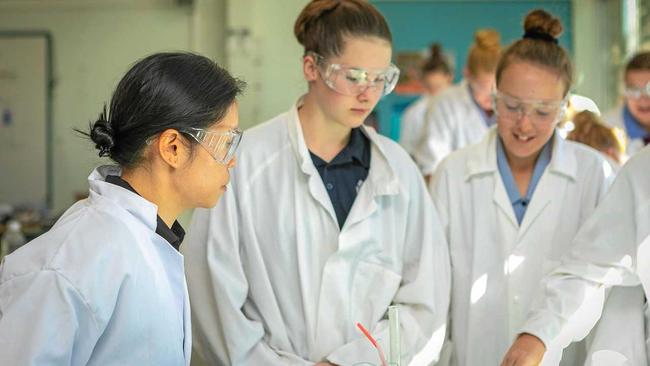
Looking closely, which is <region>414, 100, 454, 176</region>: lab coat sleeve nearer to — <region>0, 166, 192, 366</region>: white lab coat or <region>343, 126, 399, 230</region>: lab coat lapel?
<region>343, 126, 399, 230</region>: lab coat lapel


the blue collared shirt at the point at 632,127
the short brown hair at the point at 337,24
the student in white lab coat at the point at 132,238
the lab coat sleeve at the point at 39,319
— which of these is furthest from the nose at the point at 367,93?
the blue collared shirt at the point at 632,127

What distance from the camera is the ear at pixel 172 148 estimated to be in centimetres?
165

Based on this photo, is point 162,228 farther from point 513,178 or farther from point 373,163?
point 513,178

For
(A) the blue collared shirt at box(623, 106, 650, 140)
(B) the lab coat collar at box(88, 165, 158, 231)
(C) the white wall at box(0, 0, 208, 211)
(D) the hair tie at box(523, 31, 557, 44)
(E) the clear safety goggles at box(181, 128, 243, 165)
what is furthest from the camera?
(C) the white wall at box(0, 0, 208, 211)

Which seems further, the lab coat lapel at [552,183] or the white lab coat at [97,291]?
the lab coat lapel at [552,183]

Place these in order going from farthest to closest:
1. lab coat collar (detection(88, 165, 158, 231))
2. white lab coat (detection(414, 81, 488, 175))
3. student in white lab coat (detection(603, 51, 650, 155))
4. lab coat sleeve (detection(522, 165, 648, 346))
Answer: white lab coat (detection(414, 81, 488, 175)), student in white lab coat (detection(603, 51, 650, 155)), lab coat sleeve (detection(522, 165, 648, 346)), lab coat collar (detection(88, 165, 158, 231))

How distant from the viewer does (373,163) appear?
7.73ft

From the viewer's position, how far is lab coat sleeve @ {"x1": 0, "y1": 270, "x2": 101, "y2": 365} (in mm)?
1399

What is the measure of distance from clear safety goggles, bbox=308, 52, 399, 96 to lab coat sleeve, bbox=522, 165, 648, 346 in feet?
2.04

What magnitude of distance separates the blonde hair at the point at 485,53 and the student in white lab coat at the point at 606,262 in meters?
2.13

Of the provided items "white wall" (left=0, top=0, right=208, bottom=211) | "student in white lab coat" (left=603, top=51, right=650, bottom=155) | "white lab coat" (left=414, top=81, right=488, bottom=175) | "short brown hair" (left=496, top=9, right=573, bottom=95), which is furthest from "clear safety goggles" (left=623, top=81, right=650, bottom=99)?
"white wall" (left=0, top=0, right=208, bottom=211)

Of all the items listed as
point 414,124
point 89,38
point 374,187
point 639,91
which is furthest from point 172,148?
point 89,38

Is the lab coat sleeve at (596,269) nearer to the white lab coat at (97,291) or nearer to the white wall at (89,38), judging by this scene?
the white lab coat at (97,291)

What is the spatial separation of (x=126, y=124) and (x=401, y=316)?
Result: 957mm
